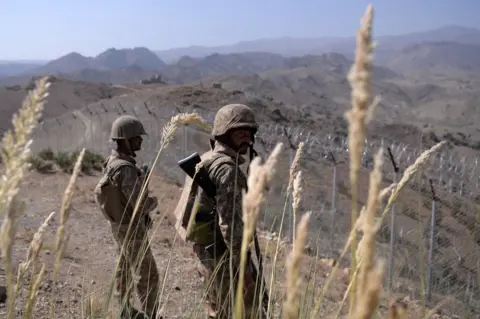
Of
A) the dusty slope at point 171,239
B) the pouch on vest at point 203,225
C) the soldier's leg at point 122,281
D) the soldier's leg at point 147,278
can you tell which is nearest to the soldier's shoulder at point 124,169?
the dusty slope at point 171,239

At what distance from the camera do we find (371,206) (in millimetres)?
480

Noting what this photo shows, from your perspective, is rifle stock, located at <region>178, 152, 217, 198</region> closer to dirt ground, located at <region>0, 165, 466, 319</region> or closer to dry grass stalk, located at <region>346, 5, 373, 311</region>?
dirt ground, located at <region>0, 165, 466, 319</region>

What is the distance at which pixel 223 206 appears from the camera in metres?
2.74

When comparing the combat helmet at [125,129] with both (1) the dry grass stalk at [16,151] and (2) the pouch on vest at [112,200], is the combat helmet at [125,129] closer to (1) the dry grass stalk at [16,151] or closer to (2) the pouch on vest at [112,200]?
(2) the pouch on vest at [112,200]

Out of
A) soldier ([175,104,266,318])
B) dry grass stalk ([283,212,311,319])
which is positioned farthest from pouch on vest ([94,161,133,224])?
dry grass stalk ([283,212,311,319])

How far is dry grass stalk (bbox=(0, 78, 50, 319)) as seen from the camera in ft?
1.97

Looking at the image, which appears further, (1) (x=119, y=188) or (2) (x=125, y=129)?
(2) (x=125, y=129)

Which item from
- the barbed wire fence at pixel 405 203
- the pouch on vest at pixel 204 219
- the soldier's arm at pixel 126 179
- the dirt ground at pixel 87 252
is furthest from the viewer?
the barbed wire fence at pixel 405 203

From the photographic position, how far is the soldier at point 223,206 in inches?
107

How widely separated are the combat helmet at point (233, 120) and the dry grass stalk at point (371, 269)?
245 centimetres

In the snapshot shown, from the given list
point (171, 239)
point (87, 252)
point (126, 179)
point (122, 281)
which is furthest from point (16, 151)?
point (171, 239)

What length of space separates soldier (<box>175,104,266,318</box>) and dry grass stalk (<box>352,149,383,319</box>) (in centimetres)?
219

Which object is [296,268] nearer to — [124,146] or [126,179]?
[126,179]

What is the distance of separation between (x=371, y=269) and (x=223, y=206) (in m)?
2.31
